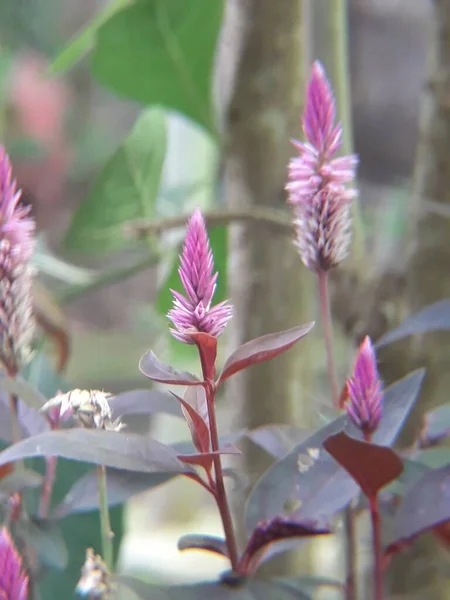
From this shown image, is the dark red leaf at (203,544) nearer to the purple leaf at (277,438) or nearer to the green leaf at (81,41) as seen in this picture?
the purple leaf at (277,438)

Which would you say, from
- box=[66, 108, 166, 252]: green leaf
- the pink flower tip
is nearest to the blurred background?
box=[66, 108, 166, 252]: green leaf

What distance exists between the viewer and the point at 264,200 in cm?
41

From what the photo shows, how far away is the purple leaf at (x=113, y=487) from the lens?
212 millimetres

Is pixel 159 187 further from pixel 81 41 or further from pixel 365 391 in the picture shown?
pixel 365 391

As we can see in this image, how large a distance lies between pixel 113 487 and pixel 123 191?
0.90 ft

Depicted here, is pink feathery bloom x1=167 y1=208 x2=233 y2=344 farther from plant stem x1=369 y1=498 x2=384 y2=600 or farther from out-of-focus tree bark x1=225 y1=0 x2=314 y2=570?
out-of-focus tree bark x1=225 y1=0 x2=314 y2=570

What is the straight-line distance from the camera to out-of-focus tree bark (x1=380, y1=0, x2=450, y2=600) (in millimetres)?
362

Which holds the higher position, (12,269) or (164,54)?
(164,54)

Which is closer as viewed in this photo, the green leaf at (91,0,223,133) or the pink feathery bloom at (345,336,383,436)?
the pink feathery bloom at (345,336,383,436)

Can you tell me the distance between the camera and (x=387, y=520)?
24 cm

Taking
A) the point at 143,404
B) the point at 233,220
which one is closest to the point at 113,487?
the point at 143,404

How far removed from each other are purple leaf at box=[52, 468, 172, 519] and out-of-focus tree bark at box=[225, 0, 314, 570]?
19 cm

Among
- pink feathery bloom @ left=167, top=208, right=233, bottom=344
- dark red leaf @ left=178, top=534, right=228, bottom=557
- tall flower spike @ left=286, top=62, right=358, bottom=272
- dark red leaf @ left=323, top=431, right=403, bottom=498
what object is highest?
tall flower spike @ left=286, top=62, right=358, bottom=272

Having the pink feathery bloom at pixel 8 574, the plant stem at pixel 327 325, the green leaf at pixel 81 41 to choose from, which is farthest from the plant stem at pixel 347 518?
the green leaf at pixel 81 41
